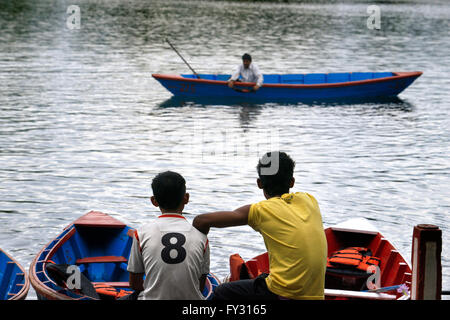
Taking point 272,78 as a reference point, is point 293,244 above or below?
below

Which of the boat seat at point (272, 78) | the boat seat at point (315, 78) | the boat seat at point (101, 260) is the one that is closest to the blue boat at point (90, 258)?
the boat seat at point (101, 260)

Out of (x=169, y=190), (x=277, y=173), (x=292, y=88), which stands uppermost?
(x=292, y=88)

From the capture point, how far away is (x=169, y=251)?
5.37m

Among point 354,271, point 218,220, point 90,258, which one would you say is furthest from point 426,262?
point 90,258

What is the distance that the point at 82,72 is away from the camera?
28.9 meters

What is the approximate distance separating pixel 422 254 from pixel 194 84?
17.5m

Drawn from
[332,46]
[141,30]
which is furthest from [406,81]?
[141,30]

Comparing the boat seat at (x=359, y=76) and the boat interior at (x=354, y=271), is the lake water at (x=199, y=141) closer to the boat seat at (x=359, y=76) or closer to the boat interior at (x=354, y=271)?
the boat seat at (x=359, y=76)

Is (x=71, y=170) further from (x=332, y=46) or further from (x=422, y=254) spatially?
(x=332, y=46)

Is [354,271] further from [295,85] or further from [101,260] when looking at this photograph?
[295,85]

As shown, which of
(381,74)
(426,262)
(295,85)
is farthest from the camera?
(381,74)

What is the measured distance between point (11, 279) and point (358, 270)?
12.0 ft

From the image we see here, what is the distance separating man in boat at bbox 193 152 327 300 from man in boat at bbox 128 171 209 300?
0.18 m

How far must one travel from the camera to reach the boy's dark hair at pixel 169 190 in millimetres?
5492
